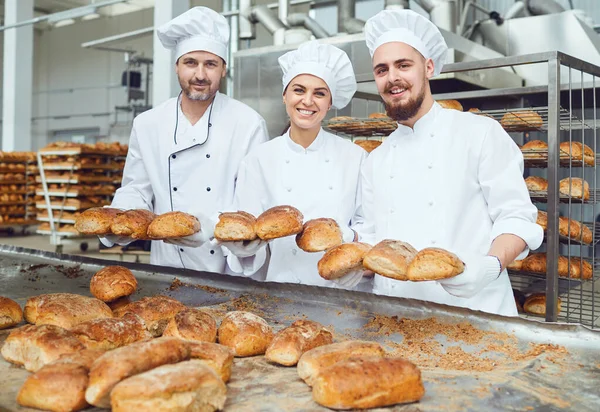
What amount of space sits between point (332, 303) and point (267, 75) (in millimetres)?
3491

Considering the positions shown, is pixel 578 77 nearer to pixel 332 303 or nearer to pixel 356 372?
pixel 332 303

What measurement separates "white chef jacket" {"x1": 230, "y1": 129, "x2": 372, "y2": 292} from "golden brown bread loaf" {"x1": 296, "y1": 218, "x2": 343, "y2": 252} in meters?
0.33

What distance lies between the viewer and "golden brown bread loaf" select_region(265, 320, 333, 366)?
144 centimetres

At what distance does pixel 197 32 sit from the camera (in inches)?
110

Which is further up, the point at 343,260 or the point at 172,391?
the point at 343,260

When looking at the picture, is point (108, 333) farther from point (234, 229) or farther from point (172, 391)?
point (234, 229)

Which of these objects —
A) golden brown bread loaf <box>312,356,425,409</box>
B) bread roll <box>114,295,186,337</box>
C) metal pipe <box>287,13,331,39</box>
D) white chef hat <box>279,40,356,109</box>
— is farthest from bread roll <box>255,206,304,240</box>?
metal pipe <box>287,13,331,39</box>

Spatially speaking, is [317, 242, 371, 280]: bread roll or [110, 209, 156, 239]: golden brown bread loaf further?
[110, 209, 156, 239]: golden brown bread loaf

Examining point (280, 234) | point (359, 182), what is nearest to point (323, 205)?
point (359, 182)

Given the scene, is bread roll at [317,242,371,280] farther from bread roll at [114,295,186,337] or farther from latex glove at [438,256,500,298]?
bread roll at [114,295,186,337]

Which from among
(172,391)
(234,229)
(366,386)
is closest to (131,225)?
(234,229)

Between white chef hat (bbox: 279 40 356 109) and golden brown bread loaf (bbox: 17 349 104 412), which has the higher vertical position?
white chef hat (bbox: 279 40 356 109)

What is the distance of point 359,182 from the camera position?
2510 mm

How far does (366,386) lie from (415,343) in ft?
1.66
